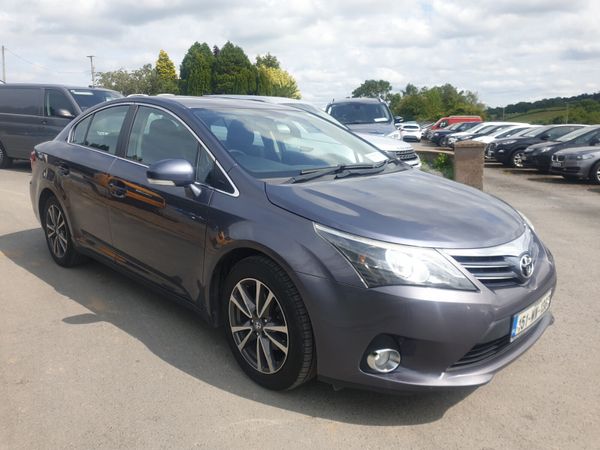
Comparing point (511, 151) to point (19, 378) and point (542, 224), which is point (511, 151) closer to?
point (542, 224)

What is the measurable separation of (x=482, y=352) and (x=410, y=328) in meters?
0.48

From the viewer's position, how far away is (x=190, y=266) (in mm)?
3631

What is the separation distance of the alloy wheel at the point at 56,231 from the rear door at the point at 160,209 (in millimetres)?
1160

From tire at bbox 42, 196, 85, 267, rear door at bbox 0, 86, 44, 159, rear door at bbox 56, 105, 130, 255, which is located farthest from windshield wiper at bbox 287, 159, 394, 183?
rear door at bbox 0, 86, 44, 159

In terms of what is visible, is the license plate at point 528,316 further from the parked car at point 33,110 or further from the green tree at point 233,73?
the green tree at point 233,73

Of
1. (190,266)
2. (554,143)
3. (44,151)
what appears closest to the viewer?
(190,266)

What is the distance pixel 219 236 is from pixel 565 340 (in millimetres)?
2542

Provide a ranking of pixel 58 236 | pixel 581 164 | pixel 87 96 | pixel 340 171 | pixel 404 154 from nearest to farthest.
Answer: pixel 340 171 → pixel 58 236 → pixel 404 154 → pixel 87 96 → pixel 581 164

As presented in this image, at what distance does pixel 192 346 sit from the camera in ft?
12.6

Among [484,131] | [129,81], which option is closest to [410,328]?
[484,131]

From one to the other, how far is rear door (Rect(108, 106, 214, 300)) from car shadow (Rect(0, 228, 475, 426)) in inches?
14.7

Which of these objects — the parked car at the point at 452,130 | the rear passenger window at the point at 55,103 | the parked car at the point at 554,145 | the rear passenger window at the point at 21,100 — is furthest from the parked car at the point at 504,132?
the rear passenger window at the point at 21,100

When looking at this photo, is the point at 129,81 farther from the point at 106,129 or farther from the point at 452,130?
the point at 106,129

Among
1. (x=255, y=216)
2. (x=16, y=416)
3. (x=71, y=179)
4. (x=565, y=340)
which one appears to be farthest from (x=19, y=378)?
(x=565, y=340)
